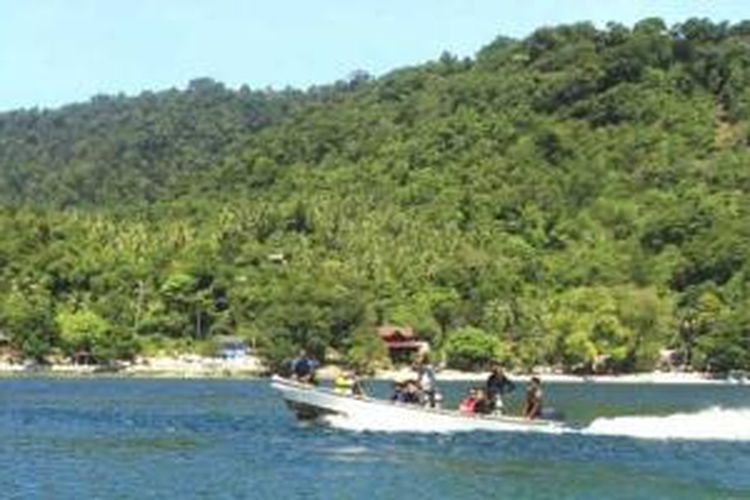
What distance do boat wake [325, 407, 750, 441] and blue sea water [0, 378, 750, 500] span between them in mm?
296

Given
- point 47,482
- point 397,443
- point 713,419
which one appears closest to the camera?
point 47,482

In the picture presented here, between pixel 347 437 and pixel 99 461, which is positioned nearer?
pixel 99 461

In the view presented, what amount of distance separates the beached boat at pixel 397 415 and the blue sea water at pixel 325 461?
54cm

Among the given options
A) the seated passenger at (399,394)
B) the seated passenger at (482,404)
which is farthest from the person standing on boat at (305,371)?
the seated passenger at (482,404)

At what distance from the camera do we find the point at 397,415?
238 feet

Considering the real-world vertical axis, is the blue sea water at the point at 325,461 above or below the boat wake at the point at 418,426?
below

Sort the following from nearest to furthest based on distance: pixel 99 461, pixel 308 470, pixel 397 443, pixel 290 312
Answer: pixel 308 470 < pixel 99 461 < pixel 397 443 < pixel 290 312

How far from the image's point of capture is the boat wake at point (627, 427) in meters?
72.9

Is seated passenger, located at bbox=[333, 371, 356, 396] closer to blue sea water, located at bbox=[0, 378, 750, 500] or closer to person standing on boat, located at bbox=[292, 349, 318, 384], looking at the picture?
blue sea water, located at bbox=[0, 378, 750, 500]

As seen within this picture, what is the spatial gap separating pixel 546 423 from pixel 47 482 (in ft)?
86.3

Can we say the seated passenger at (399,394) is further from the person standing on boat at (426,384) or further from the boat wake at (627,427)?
the boat wake at (627,427)

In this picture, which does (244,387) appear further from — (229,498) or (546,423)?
(229,498)

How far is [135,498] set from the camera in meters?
48.3

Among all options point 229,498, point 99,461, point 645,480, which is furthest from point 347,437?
point 229,498
